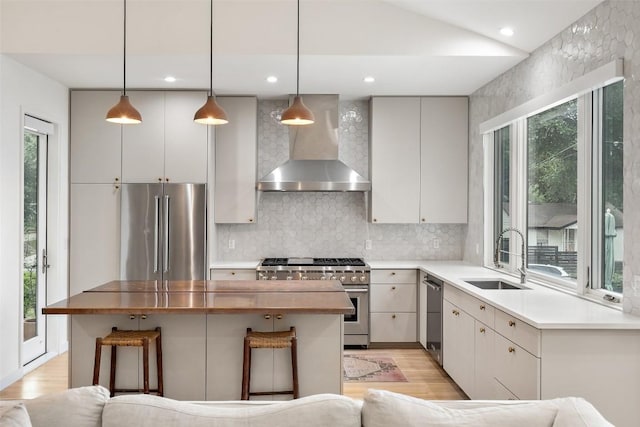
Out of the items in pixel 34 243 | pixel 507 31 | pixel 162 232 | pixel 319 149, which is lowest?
pixel 34 243

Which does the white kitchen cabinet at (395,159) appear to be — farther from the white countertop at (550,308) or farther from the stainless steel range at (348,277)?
the white countertop at (550,308)

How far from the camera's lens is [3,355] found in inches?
159

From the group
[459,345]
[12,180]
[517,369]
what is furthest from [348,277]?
[12,180]

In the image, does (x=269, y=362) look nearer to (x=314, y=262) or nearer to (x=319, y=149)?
(x=314, y=262)

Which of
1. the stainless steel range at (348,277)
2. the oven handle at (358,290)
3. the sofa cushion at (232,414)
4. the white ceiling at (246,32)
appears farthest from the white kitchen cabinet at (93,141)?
the sofa cushion at (232,414)

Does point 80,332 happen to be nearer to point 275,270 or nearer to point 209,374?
point 209,374

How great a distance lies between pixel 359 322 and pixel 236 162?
2158mm

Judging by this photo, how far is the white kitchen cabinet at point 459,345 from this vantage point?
3684 mm

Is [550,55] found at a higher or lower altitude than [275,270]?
higher

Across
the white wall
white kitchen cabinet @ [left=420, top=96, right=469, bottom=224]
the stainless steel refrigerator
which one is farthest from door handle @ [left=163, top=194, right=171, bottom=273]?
white kitchen cabinet @ [left=420, top=96, right=469, bottom=224]

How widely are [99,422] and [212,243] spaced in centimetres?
376

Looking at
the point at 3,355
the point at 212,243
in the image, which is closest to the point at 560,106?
the point at 212,243

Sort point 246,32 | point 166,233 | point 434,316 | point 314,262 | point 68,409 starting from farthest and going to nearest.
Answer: point 314,262 → point 166,233 → point 434,316 → point 246,32 → point 68,409

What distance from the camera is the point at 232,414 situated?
1.69m
